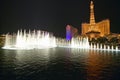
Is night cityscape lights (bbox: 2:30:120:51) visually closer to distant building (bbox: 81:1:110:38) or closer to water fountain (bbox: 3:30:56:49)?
water fountain (bbox: 3:30:56:49)

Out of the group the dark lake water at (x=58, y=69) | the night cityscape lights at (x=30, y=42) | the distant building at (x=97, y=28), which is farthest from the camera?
the distant building at (x=97, y=28)

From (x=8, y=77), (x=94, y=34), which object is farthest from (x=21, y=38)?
(x=94, y=34)

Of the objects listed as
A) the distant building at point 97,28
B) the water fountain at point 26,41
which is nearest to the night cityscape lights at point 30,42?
the water fountain at point 26,41

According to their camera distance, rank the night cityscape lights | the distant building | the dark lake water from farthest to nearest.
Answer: the distant building < the night cityscape lights < the dark lake water

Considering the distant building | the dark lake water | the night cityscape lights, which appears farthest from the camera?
the distant building

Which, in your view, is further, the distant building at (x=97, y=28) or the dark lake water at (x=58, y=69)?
the distant building at (x=97, y=28)

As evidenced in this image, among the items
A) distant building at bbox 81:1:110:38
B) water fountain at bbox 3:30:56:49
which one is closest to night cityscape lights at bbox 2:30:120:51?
water fountain at bbox 3:30:56:49

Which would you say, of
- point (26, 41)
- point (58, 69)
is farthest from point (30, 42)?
point (58, 69)

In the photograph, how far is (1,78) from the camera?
61.4 feet

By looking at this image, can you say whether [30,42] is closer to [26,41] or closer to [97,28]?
[26,41]

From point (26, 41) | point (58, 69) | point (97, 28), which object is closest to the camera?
point (58, 69)

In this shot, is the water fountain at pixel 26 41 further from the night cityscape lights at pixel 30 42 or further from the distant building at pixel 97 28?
the distant building at pixel 97 28

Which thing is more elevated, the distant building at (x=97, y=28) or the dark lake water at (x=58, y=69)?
the distant building at (x=97, y=28)

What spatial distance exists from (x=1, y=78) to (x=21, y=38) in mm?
74121
